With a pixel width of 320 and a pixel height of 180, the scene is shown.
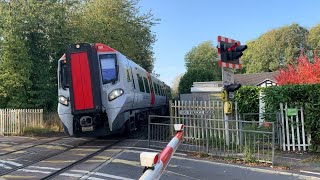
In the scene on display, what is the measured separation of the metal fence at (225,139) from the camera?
11.1 metres

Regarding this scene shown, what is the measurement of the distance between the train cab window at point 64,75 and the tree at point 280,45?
53.5 meters

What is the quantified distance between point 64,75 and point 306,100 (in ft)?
26.5

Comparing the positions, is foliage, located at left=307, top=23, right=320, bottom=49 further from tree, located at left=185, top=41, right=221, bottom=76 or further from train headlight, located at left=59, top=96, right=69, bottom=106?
train headlight, located at left=59, top=96, right=69, bottom=106

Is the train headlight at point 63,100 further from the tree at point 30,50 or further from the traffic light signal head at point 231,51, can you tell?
the tree at point 30,50

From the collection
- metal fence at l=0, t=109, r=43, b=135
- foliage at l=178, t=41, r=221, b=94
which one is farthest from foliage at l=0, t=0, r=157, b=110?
foliage at l=178, t=41, r=221, b=94

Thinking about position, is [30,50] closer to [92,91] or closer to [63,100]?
[63,100]

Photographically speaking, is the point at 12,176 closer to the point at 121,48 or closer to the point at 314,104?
the point at 314,104

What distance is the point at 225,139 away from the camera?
1191 cm

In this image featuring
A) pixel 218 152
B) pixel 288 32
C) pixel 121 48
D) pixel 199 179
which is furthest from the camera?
pixel 288 32

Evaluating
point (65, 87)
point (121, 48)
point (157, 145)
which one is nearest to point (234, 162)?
point (157, 145)

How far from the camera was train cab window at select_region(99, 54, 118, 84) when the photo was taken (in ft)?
46.0

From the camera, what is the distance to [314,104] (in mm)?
12273

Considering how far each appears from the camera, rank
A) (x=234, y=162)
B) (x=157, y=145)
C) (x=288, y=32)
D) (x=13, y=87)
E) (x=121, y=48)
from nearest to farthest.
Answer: (x=234, y=162) → (x=157, y=145) → (x=13, y=87) → (x=121, y=48) → (x=288, y=32)

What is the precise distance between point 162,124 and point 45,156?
386 cm
